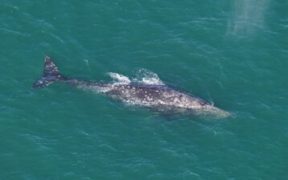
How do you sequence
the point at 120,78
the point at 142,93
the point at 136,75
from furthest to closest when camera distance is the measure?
1. the point at 136,75
2. the point at 120,78
3. the point at 142,93

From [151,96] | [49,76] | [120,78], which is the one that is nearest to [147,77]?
[151,96]

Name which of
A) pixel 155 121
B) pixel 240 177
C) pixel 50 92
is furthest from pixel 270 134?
pixel 50 92

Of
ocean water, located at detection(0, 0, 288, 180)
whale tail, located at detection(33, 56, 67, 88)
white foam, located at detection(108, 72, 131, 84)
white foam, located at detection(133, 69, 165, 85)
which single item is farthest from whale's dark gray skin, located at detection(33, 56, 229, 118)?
ocean water, located at detection(0, 0, 288, 180)

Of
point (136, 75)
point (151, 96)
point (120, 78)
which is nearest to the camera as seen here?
point (151, 96)

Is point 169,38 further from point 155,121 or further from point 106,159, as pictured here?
point 106,159

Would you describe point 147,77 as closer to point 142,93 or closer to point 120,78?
point 142,93

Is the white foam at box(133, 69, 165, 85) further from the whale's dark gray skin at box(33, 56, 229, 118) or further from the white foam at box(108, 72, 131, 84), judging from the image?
the white foam at box(108, 72, 131, 84)

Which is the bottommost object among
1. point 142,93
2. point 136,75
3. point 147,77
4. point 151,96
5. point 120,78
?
point 151,96

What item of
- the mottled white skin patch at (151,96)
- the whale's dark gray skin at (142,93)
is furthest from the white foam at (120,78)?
the mottled white skin patch at (151,96)
